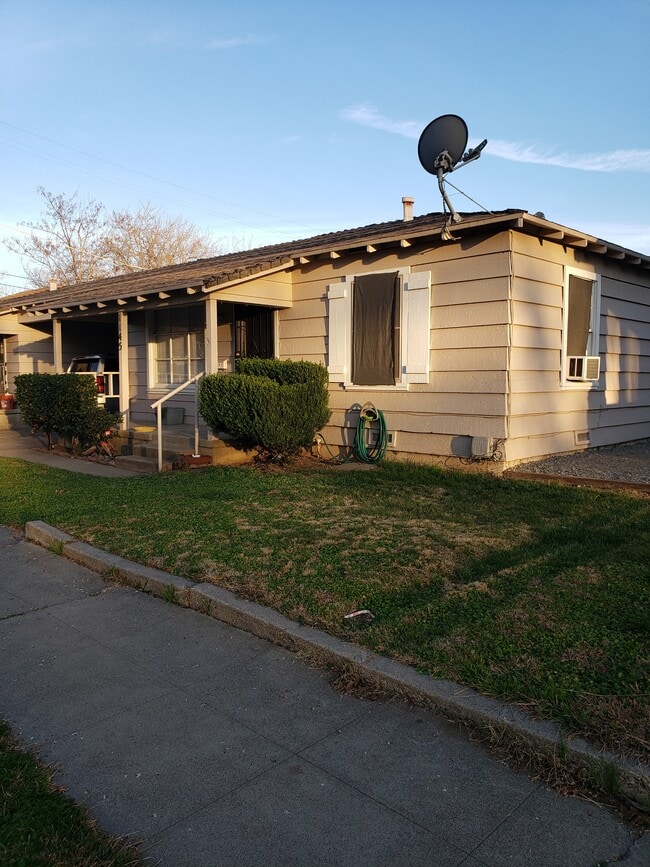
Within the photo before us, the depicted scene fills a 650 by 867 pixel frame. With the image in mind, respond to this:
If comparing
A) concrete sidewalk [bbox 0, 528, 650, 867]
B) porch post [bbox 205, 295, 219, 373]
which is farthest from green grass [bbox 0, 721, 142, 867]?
porch post [bbox 205, 295, 219, 373]

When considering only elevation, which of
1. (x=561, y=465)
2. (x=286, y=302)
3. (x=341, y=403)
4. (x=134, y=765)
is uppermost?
(x=286, y=302)

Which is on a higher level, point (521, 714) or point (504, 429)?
point (504, 429)

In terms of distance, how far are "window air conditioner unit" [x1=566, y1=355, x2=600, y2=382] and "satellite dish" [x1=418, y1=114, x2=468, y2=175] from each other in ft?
11.0

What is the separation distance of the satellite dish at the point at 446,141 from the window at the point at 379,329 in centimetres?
150

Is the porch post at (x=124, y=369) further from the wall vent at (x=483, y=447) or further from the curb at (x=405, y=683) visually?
the curb at (x=405, y=683)

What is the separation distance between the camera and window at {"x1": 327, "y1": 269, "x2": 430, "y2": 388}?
9938 mm

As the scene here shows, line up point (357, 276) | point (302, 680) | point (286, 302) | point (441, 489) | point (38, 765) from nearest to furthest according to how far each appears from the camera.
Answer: point (38, 765) < point (302, 680) < point (441, 489) < point (357, 276) < point (286, 302)

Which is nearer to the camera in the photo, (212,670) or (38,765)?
(38,765)

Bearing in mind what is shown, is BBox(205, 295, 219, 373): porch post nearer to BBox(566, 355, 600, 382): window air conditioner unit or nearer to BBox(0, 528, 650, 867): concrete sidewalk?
BBox(566, 355, 600, 382): window air conditioner unit

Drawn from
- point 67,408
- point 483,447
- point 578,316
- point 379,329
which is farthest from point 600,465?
point 67,408

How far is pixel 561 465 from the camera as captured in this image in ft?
30.9

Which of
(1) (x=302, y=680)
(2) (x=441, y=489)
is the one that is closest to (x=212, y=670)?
(1) (x=302, y=680)

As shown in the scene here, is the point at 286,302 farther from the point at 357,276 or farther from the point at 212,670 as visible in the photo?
the point at 212,670

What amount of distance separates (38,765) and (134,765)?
1.35 feet
